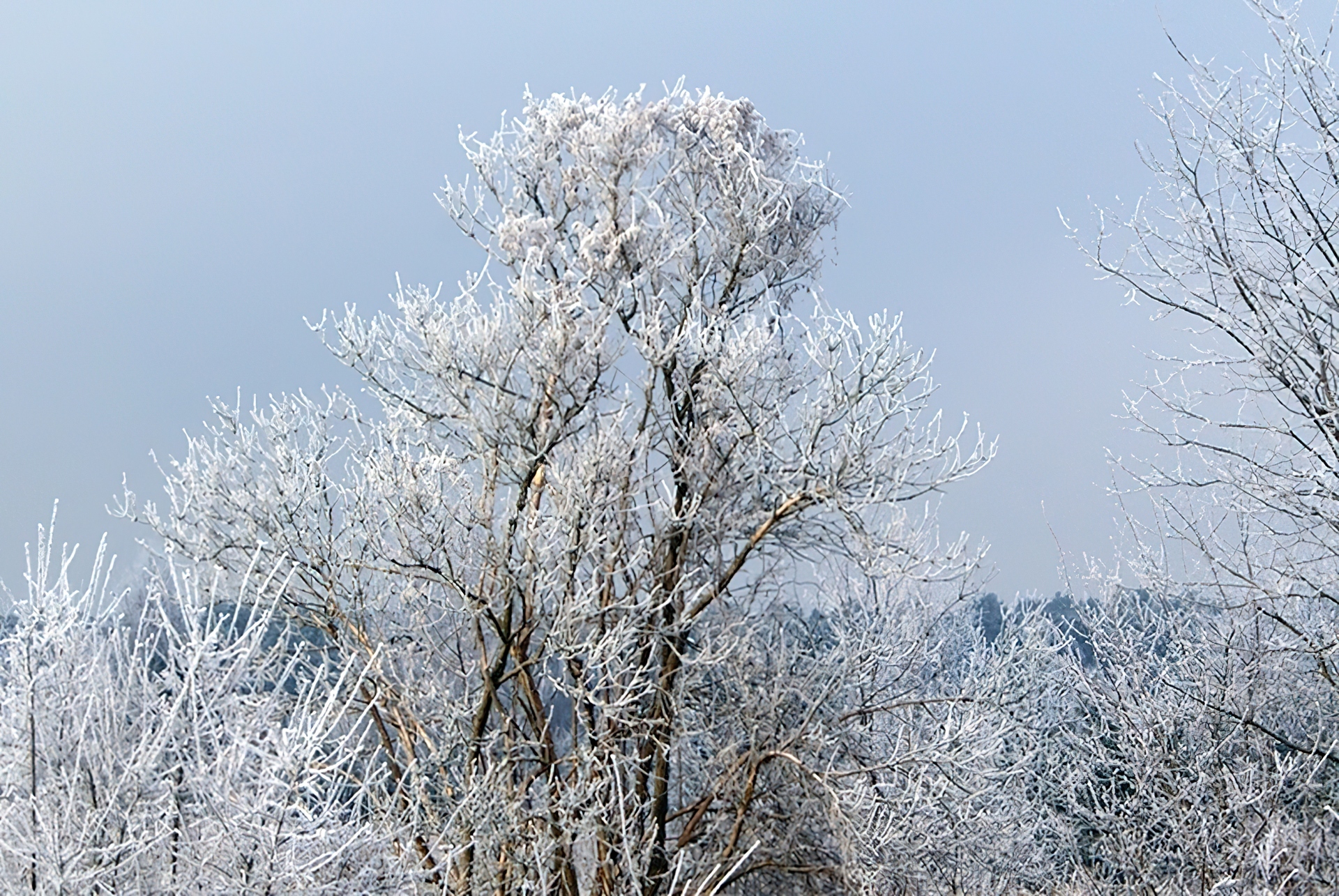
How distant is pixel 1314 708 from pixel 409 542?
828cm

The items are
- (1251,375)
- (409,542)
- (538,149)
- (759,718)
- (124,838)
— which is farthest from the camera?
(538,149)

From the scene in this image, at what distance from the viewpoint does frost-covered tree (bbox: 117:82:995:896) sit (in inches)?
352

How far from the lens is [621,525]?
939 cm

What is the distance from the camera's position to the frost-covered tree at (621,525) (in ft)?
29.4

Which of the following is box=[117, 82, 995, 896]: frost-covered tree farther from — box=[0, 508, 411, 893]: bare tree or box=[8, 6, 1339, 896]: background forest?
box=[0, 508, 411, 893]: bare tree

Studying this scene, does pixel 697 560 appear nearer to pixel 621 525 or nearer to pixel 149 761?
pixel 621 525

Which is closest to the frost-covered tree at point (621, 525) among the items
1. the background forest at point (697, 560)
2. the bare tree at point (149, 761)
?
the background forest at point (697, 560)

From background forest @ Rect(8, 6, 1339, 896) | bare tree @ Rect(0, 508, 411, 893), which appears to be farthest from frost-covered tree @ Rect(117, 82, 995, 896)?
bare tree @ Rect(0, 508, 411, 893)

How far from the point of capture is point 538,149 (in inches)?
417

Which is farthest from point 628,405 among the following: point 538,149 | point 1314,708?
point 1314,708

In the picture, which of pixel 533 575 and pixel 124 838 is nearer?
pixel 124 838

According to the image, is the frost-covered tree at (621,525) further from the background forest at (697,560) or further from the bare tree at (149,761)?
the bare tree at (149,761)

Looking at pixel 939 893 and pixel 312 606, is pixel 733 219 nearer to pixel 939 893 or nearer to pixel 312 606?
pixel 312 606

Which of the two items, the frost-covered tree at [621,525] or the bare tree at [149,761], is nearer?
the bare tree at [149,761]
